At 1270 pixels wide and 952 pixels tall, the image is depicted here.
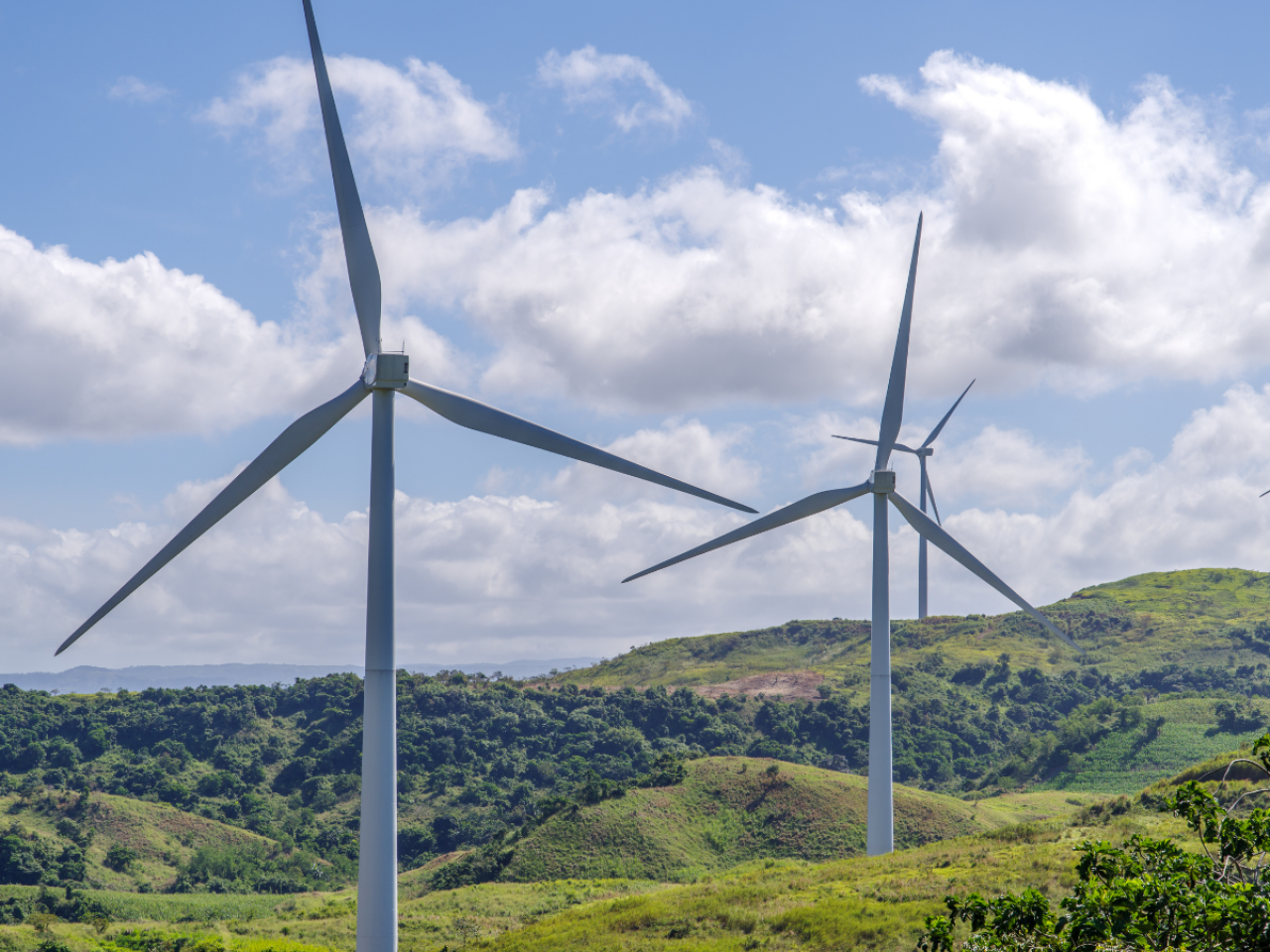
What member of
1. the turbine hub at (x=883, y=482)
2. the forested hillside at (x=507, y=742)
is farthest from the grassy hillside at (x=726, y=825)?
the turbine hub at (x=883, y=482)

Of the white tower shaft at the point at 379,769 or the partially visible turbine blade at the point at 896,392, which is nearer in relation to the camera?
the white tower shaft at the point at 379,769

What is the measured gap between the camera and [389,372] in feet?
112

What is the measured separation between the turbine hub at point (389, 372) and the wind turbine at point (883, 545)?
62.7 ft

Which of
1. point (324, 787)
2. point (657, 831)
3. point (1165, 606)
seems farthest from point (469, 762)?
point (1165, 606)

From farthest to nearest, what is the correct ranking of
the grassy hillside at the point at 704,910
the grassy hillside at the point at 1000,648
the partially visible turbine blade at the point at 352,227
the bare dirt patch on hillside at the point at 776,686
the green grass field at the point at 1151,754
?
the grassy hillside at the point at 1000,648 < the bare dirt patch on hillside at the point at 776,686 < the green grass field at the point at 1151,754 < the grassy hillside at the point at 704,910 < the partially visible turbine blade at the point at 352,227

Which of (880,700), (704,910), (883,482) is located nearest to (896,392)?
(883,482)

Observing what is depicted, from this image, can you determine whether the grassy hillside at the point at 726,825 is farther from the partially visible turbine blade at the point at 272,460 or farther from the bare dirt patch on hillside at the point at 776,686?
the bare dirt patch on hillside at the point at 776,686

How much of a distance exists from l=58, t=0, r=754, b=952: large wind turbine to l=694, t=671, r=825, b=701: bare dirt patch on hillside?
115m

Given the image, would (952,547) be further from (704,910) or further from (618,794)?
(618,794)

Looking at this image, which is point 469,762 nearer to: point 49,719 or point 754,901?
point 49,719

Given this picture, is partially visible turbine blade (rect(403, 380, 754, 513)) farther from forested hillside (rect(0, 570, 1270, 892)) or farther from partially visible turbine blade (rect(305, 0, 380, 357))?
forested hillside (rect(0, 570, 1270, 892))

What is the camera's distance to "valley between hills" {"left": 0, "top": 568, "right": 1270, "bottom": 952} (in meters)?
53.3

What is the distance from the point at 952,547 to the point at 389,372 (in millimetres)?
30464

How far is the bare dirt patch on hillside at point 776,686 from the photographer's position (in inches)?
5840
